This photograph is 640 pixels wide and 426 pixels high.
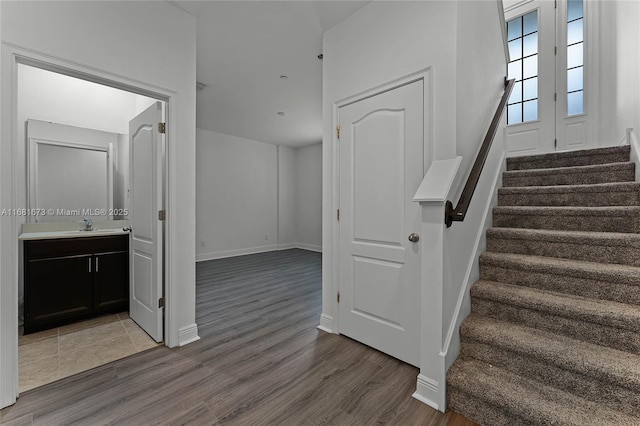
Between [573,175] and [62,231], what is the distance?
5.24 meters

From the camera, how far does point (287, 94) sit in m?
4.03

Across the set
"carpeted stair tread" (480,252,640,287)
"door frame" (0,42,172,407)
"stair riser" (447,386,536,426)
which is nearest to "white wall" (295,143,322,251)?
"carpeted stair tread" (480,252,640,287)

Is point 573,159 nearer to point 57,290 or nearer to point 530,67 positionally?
point 530,67

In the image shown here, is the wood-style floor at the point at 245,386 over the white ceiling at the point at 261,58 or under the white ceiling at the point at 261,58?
under

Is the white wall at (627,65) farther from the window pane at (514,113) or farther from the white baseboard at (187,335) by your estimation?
the white baseboard at (187,335)

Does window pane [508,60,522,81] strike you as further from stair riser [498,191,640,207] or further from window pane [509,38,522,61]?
stair riser [498,191,640,207]

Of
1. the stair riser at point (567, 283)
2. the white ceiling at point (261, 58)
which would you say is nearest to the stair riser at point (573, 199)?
the stair riser at point (567, 283)

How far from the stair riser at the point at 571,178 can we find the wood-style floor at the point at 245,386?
216cm

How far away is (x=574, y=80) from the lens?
3.65 meters

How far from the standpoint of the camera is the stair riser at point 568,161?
2.45 meters

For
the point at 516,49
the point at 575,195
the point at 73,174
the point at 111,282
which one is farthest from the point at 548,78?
the point at 73,174

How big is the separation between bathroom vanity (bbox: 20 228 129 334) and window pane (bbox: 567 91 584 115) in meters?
5.84

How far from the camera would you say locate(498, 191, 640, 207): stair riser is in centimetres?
203

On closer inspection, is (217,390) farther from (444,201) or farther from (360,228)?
(444,201)
